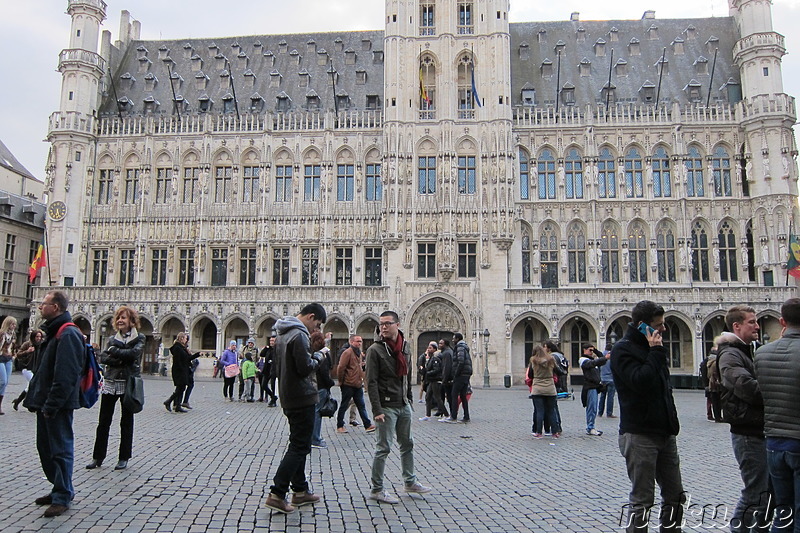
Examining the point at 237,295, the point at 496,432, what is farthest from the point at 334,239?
the point at 496,432

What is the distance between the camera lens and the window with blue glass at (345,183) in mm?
39125

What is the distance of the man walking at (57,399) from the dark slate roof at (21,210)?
43.4 m

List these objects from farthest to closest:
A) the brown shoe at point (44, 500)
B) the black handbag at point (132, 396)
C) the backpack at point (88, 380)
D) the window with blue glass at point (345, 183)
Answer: the window with blue glass at point (345, 183)
the black handbag at point (132, 396)
the backpack at point (88, 380)
the brown shoe at point (44, 500)

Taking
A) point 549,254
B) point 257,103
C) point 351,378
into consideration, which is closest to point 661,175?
point 549,254

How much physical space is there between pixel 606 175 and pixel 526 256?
6780mm

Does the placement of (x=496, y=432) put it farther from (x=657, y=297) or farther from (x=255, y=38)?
(x=255, y=38)

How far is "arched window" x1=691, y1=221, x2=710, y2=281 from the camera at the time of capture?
36844 mm

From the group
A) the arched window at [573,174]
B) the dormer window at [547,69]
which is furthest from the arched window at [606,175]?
the dormer window at [547,69]

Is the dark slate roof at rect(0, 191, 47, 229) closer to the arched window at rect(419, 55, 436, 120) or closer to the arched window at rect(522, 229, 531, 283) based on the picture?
the arched window at rect(419, 55, 436, 120)

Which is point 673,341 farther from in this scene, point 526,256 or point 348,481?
point 348,481

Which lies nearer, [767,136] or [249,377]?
[249,377]

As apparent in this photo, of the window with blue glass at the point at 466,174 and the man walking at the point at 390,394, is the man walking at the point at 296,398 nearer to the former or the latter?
the man walking at the point at 390,394

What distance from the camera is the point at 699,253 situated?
3700cm

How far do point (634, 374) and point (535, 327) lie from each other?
107 feet
